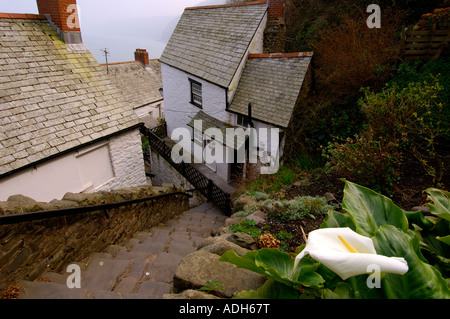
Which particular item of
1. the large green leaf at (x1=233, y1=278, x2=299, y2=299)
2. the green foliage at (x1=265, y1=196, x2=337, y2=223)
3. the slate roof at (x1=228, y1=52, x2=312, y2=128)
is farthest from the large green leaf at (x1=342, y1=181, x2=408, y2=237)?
the slate roof at (x1=228, y1=52, x2=312, y2=128)

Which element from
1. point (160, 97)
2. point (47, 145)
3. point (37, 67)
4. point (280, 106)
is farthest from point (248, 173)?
point (160, 97)

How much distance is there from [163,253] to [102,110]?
5583 mm

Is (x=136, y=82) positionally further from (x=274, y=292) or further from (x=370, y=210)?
(x=274, y=292)

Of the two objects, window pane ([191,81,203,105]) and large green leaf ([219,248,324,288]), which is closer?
large green leaf ([219,248,324,288])

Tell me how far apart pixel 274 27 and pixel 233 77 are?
11.2 ft

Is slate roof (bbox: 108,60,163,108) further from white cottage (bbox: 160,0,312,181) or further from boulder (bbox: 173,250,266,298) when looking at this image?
boulder (bbox: 173,250,266,298)

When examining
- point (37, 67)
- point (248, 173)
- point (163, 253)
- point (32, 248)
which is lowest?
point (248, 173)

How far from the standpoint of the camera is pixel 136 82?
21.5 meters

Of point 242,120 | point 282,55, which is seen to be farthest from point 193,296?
point 282,55

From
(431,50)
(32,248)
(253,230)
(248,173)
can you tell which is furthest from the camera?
(248,173)

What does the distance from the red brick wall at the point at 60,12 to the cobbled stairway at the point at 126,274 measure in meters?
7.26

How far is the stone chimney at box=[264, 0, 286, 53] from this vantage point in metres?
11.4
